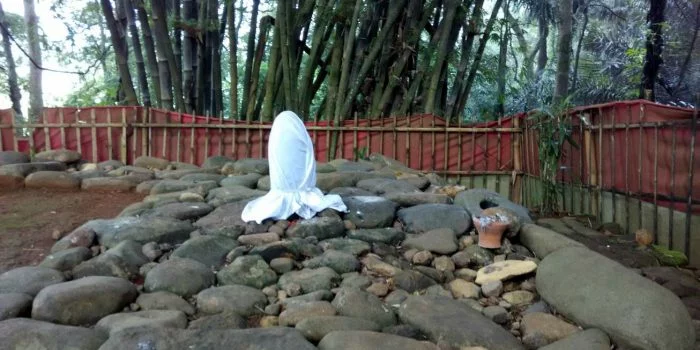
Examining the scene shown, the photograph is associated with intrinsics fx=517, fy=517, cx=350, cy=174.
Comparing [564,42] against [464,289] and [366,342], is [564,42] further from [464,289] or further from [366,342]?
[366,342]

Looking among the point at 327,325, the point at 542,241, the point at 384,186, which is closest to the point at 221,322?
the point at 327,325

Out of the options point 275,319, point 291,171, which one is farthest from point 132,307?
point 291,171

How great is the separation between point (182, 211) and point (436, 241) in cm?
197

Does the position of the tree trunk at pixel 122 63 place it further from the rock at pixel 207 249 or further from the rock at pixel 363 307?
the rock at pixel 363 307

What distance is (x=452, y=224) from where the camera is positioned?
12.1ft

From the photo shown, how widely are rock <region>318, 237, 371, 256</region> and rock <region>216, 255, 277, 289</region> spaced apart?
51cm

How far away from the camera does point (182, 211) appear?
158 inches

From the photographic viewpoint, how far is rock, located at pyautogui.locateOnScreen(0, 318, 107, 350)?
2189 mm

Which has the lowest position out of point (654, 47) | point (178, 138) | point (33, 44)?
point (178, 138)

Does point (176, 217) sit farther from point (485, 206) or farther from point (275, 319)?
point (485, 206)

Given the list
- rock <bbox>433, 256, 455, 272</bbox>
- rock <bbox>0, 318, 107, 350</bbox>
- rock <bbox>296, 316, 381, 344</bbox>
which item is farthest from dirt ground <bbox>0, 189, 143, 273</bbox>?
rock <bbox>433, 256, 455, 272</bbox>

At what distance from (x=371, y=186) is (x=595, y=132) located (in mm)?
2340

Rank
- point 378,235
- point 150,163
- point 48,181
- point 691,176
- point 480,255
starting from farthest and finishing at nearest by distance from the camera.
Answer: point 150,163
point 48,181
point 691,176
point 378,235
point 480,255

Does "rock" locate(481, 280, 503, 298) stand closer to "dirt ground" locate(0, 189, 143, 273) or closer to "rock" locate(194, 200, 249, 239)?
"rock" locate(194, 200, 249, 239)
